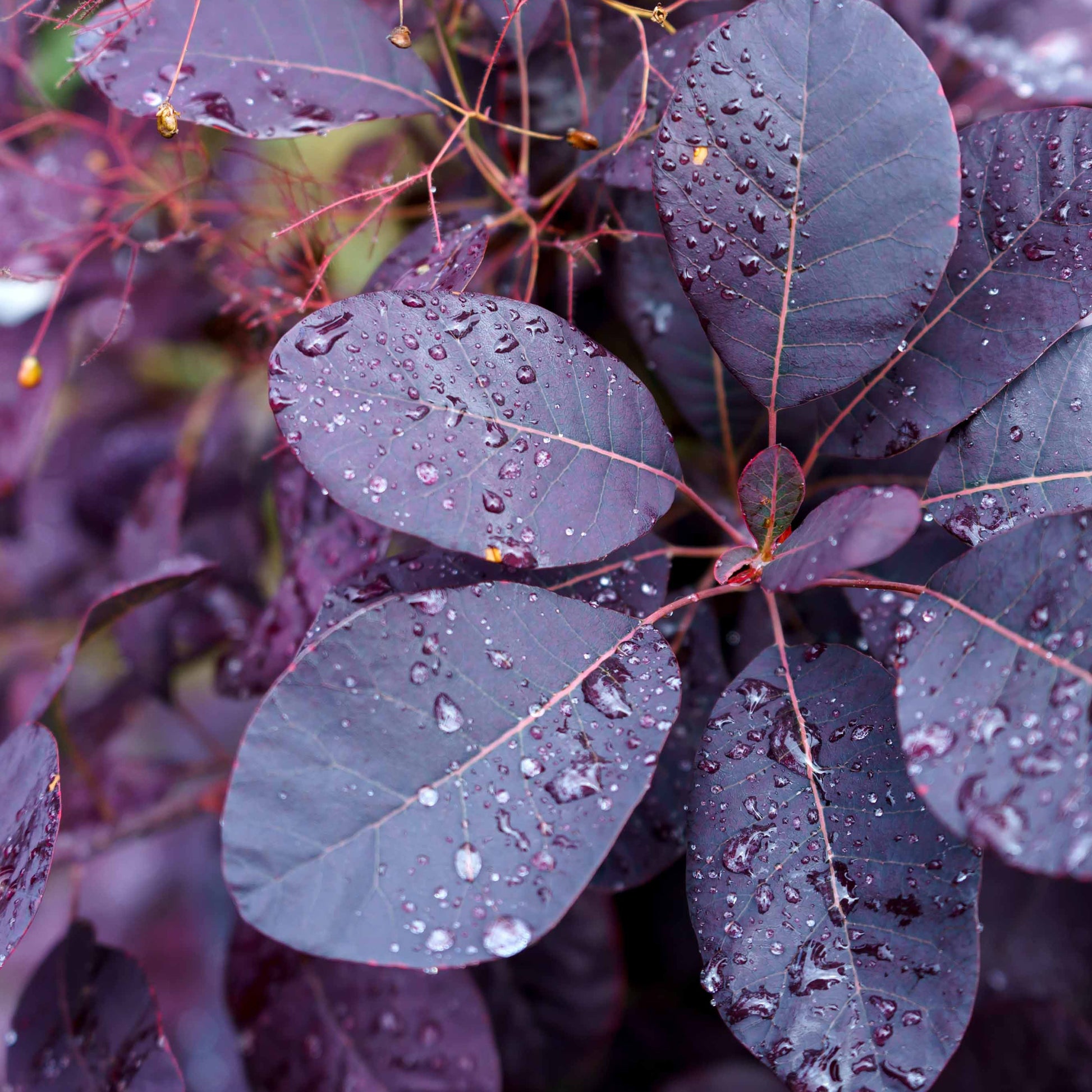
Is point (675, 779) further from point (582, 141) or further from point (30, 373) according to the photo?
point (30, 373)

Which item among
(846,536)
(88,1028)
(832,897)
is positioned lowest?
(88,1028)

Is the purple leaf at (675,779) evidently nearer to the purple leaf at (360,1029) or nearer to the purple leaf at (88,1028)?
the purple leaf at (360,1029)

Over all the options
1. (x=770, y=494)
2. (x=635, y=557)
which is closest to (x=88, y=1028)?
(x=635, y=557)

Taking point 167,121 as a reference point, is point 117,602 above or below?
below

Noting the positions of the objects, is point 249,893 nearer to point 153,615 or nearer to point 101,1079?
point 101,1079

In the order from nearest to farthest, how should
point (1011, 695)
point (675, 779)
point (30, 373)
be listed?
1. point (1011, 695)
2. point (675, 779)
3. point (30, 373)

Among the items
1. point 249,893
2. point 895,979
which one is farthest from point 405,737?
point 895,979
